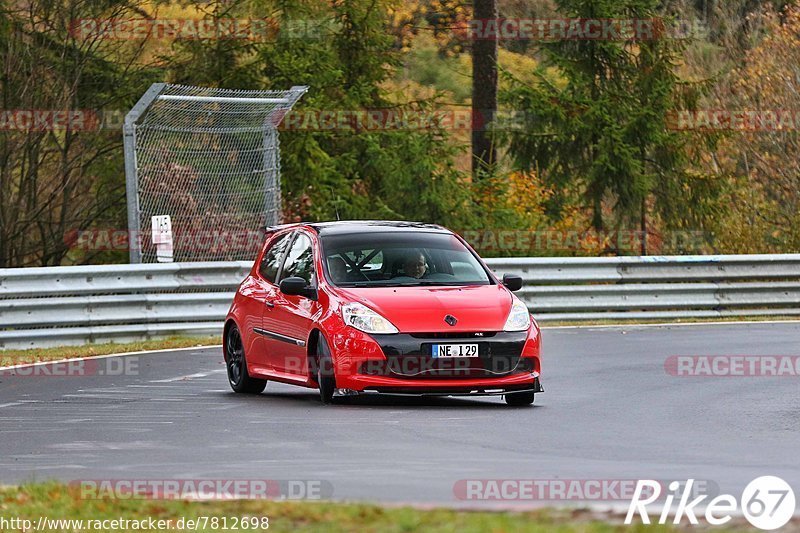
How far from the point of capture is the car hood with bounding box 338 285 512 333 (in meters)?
13.2

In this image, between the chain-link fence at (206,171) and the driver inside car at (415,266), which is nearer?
the driver inside car at (415,266)

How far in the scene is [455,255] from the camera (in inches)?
582

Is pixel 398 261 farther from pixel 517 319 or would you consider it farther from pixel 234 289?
pixel 234 289

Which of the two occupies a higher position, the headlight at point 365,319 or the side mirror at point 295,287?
the side mirror at point 295,287

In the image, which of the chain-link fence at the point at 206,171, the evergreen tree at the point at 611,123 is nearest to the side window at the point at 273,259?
the chain-link fence at the point at 206,171

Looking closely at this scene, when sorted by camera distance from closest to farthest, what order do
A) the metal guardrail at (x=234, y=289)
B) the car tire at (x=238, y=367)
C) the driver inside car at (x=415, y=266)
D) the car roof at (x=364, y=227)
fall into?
the driver inside car at (x=415, y=266), the car roof at (x=364, y=227), the car tire at (x=238, y=367), the metal guardrail at (x=234, y=289)

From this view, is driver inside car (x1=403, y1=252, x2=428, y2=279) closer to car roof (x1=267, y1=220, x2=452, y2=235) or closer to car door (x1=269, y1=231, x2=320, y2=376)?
car roof (x1=267, y1=220, x2=452, y2=235)

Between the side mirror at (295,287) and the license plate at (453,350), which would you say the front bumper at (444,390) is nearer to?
the license plate at (453,350)

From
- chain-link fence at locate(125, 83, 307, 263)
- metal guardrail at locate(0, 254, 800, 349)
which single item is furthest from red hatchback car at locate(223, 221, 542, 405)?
chain-link fence at locate(125, 83, 307, 263)

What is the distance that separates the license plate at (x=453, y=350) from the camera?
13.1 m

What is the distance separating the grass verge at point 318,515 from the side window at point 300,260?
251 inches

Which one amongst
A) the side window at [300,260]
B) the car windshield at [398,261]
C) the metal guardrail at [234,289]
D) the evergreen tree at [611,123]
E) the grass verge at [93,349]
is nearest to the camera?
the car windshield at [398,261]

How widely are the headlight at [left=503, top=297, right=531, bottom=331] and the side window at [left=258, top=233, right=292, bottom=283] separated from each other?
2.50 m

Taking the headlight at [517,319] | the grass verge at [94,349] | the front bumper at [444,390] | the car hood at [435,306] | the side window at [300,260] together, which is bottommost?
the grass verge at [94,349]
